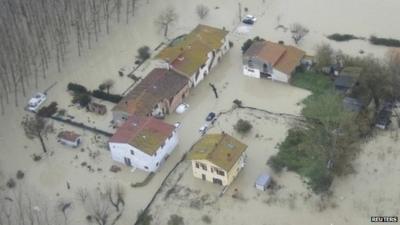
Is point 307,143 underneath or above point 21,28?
above

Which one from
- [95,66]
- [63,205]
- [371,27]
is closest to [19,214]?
[63,205]

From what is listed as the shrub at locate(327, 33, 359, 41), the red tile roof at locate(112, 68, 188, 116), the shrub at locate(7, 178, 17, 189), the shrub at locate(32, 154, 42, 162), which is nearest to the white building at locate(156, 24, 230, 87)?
the red tile roof at locate(112, 68, 188, 116)

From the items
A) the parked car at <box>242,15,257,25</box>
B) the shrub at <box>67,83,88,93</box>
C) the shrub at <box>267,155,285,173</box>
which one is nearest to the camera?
the shrub at <box>267,155,285,173</box>

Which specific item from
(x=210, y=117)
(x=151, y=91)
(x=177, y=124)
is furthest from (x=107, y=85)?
(x=210, y=117)

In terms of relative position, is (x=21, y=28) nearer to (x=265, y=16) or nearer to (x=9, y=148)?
(x=9, y=148)

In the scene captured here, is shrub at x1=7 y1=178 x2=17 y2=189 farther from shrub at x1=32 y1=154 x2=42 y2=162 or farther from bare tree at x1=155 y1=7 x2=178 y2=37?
bare tree at x1=155 y1=7 x2=178 y2=37

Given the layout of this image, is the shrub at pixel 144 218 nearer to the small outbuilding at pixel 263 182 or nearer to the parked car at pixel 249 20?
the small outbuilding at pixel 263 182

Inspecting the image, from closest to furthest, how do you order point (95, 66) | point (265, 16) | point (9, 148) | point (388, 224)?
point (388, 224) < point (9, 148) < point (95, 66) < point (265, 16)
